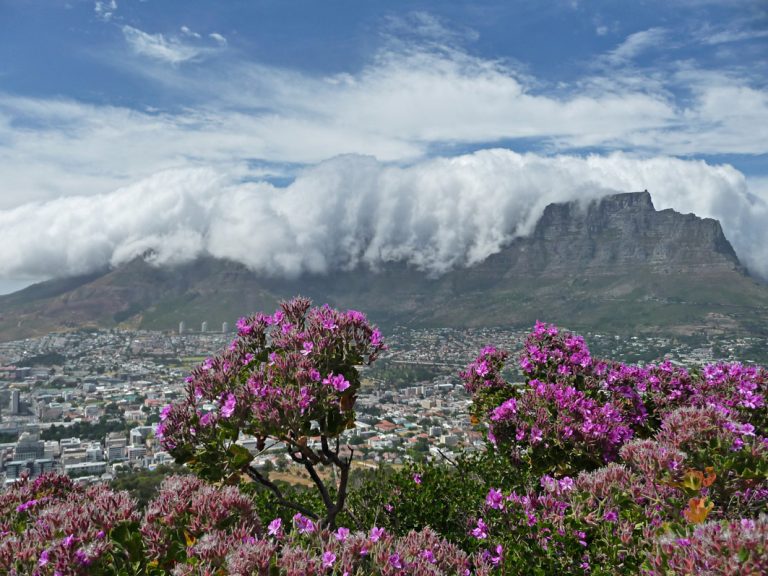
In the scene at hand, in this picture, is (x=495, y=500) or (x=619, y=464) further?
(x=619, y=464)

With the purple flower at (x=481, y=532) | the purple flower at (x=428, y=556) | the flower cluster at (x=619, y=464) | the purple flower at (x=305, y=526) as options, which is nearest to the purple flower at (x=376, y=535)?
the purple flower at (x=428, y=556)

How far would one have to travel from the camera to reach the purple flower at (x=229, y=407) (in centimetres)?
454

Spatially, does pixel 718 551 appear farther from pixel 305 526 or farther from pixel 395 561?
pixel 305 526

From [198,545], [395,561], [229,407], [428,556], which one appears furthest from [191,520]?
[428,556]

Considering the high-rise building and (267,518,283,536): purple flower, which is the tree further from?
the high-rise building

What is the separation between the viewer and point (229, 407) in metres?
4.58

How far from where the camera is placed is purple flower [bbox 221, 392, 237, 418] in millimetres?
4543

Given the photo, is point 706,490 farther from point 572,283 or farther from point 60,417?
point 572,283

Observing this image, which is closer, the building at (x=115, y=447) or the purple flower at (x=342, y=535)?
the purple flower at (x=342, y=535)

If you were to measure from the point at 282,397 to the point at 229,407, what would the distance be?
1.61 ft

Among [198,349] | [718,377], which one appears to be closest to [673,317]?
[198,349]

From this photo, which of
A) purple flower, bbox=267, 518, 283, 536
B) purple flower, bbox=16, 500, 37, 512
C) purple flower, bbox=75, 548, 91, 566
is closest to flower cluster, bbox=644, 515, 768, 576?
purple flower, bbox=267, 518, 283, 536

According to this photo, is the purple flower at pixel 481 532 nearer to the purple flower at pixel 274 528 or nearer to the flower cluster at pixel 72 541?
the purple flower at pixel 274 528

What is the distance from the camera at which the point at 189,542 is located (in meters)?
3.41
